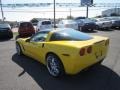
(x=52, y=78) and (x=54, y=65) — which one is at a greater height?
(x=54, y=65)

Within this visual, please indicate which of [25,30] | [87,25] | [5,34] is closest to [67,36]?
[5,34]

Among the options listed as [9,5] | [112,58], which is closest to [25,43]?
[112,58]

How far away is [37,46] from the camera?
6.06 metres

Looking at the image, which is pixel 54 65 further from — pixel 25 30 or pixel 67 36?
pixel 25 30

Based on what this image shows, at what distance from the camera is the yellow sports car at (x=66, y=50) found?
4605 millimetres

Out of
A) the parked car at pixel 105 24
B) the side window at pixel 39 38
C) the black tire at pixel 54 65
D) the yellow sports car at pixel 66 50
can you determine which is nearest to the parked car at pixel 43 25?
the parked car at pixel 105 24

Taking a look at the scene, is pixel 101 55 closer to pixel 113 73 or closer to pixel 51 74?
pixel 113 73

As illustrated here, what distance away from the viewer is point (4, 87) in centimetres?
484

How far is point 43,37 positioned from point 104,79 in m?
2.36

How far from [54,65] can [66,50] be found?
33.0 inches

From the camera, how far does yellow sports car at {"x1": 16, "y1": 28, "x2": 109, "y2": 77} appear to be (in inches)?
181

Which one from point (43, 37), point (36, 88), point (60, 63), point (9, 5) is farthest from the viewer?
point (9, 5)

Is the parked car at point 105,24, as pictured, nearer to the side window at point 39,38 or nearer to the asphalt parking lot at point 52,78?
the asphalt parking lot at point 52,78

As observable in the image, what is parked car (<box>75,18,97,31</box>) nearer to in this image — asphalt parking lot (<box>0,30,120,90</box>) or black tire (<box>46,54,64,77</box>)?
asphalt parking lot (<box>0,30,120,90</box>)
